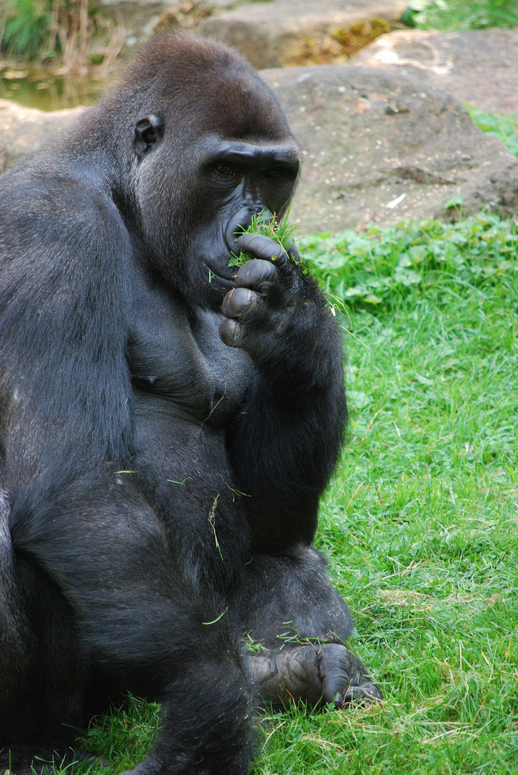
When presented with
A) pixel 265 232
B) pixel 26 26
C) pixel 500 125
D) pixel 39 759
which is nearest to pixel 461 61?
pixel 500 125

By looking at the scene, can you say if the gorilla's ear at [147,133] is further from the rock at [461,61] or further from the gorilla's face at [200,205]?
the rock at [461,61]

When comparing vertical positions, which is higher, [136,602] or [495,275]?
[136,602]

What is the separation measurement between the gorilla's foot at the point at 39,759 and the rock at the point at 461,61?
321 inches

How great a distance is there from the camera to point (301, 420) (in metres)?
3.56

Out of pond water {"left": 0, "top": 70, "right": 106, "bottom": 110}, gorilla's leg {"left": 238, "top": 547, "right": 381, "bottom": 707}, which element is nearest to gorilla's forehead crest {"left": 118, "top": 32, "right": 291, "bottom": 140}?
gorilla's leg {"left": 238, "top": 547, "right": 381, "bottom": 707}

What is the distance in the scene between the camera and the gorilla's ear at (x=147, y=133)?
3.47 meters

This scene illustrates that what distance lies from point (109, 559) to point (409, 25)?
13485mm

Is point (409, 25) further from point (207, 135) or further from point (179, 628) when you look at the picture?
point (179, 628)

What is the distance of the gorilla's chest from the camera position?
3279 mm

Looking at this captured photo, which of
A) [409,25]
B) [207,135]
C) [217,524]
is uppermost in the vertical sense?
[207,135]

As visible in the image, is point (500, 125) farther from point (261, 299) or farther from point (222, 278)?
point (261, 299)

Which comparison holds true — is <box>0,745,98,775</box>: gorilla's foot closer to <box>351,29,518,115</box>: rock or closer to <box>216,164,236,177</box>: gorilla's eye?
<box>216,164,236,177</box>: gorilla's eye

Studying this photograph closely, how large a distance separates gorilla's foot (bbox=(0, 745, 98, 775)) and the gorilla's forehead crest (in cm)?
233

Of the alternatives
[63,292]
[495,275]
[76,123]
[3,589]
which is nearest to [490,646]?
[3,589]
